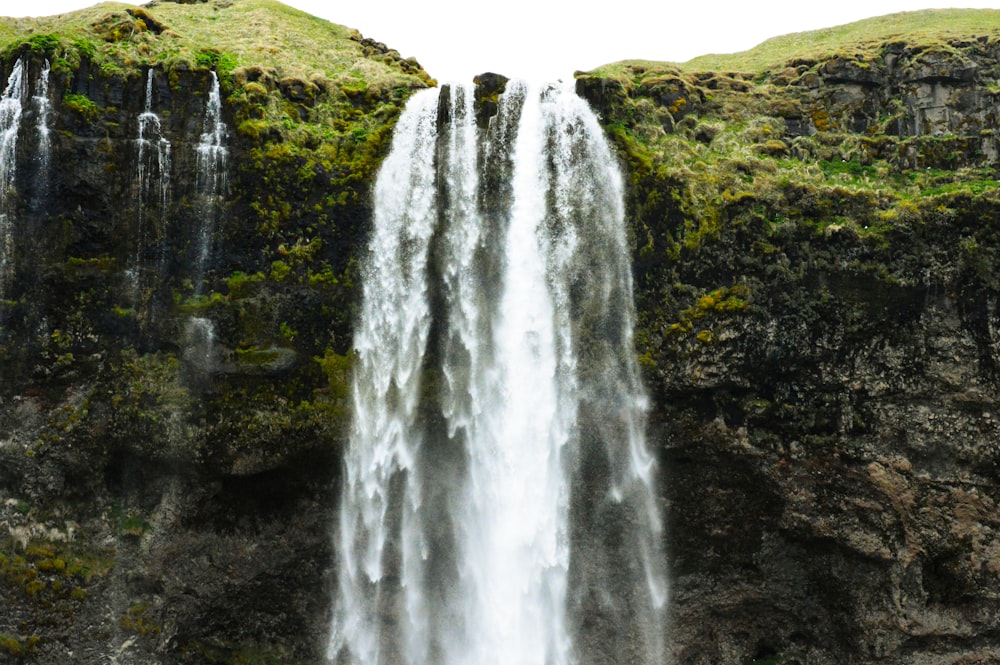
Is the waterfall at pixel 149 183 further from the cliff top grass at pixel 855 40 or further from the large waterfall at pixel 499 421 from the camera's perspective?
the cliff top grass at pixel 855 40

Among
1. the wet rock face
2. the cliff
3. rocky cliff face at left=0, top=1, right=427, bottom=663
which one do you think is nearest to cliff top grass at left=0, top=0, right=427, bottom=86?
the cliff

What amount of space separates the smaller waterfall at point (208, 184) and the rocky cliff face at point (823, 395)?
1053cm

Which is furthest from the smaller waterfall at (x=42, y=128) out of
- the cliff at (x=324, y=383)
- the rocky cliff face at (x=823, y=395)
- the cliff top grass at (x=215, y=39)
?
the rocky cliff face at (x=823, y=395)

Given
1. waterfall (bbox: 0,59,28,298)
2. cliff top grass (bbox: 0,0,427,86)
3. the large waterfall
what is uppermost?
cliff top grass (bbox: 0,0,427,86)

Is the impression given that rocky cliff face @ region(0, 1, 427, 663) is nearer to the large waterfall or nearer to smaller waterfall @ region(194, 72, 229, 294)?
smaller waterfall @ region(194, 72, 229, 294)

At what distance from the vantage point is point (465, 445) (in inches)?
818

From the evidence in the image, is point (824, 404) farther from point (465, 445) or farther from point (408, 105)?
point (408, 105)

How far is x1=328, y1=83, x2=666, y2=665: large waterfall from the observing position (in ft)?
66.8

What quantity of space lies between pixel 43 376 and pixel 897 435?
22.2 m

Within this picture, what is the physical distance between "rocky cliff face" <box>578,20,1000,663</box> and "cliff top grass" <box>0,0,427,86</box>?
8998mm

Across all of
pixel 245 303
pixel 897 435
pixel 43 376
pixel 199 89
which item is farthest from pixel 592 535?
pixel 199 89

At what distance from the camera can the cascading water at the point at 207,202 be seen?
20344 mm

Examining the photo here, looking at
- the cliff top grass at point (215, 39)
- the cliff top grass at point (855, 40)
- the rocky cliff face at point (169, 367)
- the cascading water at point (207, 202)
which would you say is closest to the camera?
the rocky cliff face at point (169, 367)

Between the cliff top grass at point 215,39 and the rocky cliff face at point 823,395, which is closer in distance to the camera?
the rocky cliff face at point 823,395
